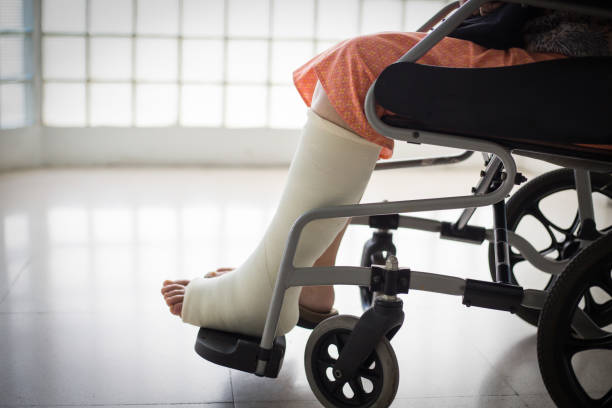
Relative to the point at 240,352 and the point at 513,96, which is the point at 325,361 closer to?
the point at 240,352

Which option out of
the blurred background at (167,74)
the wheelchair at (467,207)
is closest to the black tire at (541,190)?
the wheelchair at (467,207)

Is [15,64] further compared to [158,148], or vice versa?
[158,148]

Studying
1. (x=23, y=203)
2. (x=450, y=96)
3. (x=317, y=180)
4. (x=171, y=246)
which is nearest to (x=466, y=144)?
(x=450, y=96)

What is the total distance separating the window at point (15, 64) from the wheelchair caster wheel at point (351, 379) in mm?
2612

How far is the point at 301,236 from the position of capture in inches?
39.4

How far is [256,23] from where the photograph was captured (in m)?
3.69

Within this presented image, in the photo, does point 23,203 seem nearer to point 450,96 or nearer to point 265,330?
point 265,330

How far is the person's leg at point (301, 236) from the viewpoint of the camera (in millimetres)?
939

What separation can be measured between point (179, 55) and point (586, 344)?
9.94 feet

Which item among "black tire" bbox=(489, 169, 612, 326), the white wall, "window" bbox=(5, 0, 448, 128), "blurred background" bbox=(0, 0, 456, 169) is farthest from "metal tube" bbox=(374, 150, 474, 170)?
"window" bbox=(5, 0, 448, 128)

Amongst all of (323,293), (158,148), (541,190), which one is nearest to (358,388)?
(323,293)

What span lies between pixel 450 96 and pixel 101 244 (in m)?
1.38

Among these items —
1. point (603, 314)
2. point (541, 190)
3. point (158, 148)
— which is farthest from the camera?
point (158, 148)

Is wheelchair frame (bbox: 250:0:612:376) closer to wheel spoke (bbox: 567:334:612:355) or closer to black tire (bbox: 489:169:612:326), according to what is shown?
wheel spoke (bbox: 567:334:612:355)
